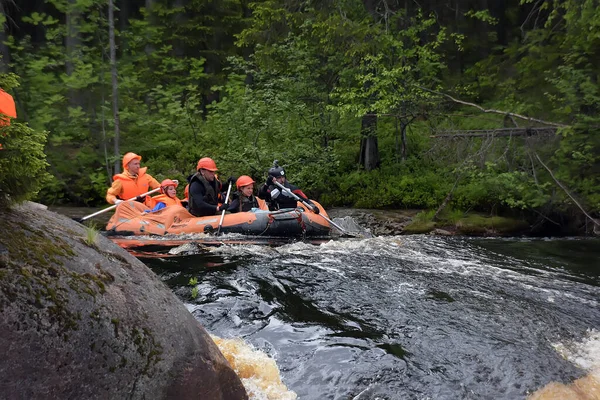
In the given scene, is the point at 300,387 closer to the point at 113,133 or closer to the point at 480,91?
the point at 113,133

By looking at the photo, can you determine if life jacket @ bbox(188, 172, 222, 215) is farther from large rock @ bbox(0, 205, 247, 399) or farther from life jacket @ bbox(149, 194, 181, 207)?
large rock @ bbox(0, 205, 247, 399)

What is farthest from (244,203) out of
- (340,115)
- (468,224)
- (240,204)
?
(468,224)

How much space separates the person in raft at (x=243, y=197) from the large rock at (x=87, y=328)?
26.2ft

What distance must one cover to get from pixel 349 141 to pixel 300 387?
47.5 ft

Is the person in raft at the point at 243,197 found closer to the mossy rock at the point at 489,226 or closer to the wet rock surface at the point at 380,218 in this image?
the wet rock surface at the point at 380,218

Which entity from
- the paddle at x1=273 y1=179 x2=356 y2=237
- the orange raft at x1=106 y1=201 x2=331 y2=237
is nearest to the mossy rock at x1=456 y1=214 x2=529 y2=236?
the paddle at x1=273 y1=179 x2=356 y2=237

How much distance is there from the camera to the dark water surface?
4.38m

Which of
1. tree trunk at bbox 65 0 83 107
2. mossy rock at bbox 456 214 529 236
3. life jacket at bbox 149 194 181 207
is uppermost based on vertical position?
tree trunk at bbox 65 0 83 107

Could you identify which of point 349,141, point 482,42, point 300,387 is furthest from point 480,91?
point 300,387

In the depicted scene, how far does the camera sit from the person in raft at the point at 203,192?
1153cm

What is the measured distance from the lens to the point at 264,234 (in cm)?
1072

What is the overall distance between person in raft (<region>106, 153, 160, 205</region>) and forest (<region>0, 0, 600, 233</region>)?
9.35ft

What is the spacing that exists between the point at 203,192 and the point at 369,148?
6.76m

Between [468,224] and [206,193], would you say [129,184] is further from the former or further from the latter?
[468,224]
